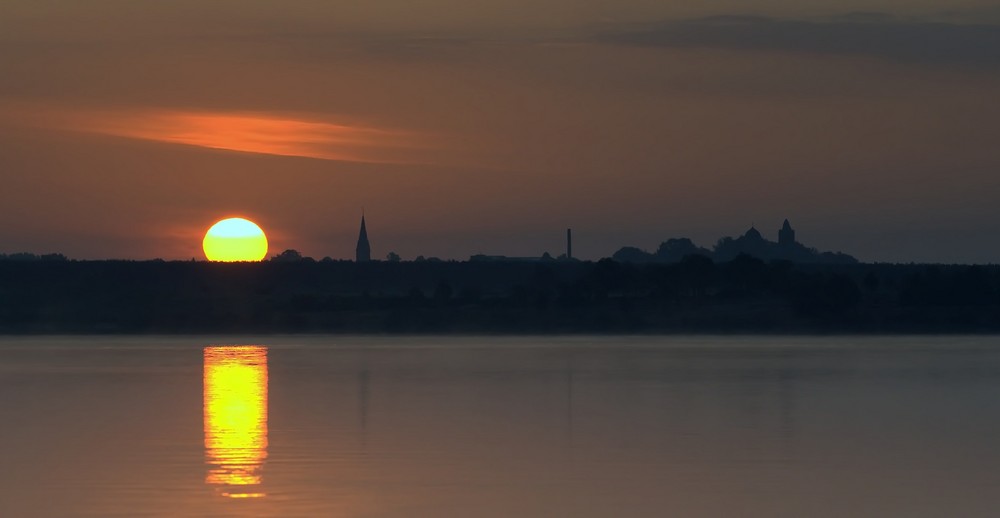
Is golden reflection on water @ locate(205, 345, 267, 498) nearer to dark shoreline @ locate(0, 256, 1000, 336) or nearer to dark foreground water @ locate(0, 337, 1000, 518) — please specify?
dark foreground water @ locate(0, 337, 1000, 518)

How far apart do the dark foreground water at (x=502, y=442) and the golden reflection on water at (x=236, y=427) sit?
0.33 feet

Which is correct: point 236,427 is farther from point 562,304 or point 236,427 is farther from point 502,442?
point 562,304

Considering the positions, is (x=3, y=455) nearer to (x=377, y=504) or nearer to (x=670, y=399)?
(x=377, y=504)

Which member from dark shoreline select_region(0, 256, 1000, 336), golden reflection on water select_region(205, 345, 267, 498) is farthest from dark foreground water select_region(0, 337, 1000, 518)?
dark shoreline select_region(0, 256, 1000, 336)

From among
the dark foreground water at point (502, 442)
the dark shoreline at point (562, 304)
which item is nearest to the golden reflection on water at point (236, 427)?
the dark foreground water at point (502, 442)

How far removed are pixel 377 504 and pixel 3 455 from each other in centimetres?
1142

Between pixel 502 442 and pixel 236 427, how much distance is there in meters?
7.74

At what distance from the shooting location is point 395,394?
180 ft

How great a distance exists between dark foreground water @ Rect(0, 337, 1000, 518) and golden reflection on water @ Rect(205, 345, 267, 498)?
10 centimetres

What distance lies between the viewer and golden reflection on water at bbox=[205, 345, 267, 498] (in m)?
30.0

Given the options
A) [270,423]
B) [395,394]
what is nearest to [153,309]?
[395,394]

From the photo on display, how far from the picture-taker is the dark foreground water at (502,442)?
27.5 meters

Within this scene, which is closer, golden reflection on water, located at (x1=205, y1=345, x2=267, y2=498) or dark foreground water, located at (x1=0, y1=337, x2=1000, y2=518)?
dark foreground water, located at (x1=0, y1=337, x2=1000, y2=518)

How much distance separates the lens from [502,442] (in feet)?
124
